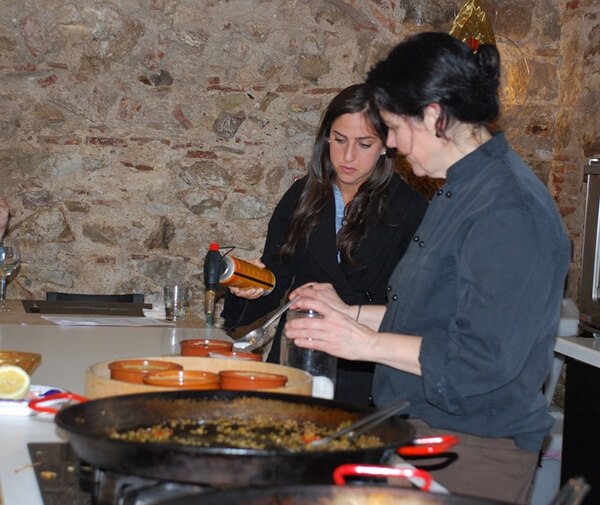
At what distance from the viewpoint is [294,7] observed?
14.1ft

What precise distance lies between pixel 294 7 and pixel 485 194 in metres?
3.13

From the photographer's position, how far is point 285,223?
2.76m

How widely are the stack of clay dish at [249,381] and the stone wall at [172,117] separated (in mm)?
3060

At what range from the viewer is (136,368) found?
1307 mm

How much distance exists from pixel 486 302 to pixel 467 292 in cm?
5

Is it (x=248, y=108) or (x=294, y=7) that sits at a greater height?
(x=294, y=7)

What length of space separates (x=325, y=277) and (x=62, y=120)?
219 cm

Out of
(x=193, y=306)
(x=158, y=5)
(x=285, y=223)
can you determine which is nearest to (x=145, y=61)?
(x=158, y=5)

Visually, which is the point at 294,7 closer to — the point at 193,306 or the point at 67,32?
the point at 67,32

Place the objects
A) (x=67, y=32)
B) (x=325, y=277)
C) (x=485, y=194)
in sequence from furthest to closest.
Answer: (x=67, y=32) → (x=325, y=277) → (x=485, y=194)

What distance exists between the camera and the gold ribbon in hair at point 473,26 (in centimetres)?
407

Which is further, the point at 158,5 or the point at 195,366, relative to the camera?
the point at 158,5

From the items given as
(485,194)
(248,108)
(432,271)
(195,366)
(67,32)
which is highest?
(67,32)

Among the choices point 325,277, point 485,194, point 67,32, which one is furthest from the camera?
point 67,32
